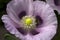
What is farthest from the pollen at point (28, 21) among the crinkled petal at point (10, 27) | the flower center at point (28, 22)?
the crinkled petal at point (10, 27)

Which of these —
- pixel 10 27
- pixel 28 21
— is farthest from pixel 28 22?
pixel 10 27

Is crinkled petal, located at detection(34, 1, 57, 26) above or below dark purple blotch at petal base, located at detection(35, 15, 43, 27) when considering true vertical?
above

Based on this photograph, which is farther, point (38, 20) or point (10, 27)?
point (38, 20)

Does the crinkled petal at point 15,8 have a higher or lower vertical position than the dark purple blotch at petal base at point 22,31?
higher

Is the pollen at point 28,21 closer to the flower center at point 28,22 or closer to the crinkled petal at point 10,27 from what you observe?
the flower center at point 28,22

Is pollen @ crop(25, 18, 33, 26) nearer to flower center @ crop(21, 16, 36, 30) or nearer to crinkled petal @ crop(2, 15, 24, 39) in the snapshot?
flower center @ crop(21, 16, 36, 30)

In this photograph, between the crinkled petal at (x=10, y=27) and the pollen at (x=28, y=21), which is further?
the pollen at (x=28, y=21)

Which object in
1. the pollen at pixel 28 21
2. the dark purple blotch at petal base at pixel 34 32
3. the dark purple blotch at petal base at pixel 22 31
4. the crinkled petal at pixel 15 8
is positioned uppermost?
the crinkled petal at pixel 15 8

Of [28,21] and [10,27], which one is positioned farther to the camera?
[28,21]

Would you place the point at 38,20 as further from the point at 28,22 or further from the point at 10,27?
the point at 10,27

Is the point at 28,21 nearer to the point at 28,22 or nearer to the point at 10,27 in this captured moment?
the point at 28,22

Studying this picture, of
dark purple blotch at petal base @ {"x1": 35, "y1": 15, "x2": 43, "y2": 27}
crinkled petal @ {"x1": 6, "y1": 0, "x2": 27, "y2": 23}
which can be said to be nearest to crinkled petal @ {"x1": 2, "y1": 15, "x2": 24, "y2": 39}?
crinkled petal @ {"x1": 6, "y1": 0, "x2": 27, "y2": 23}
